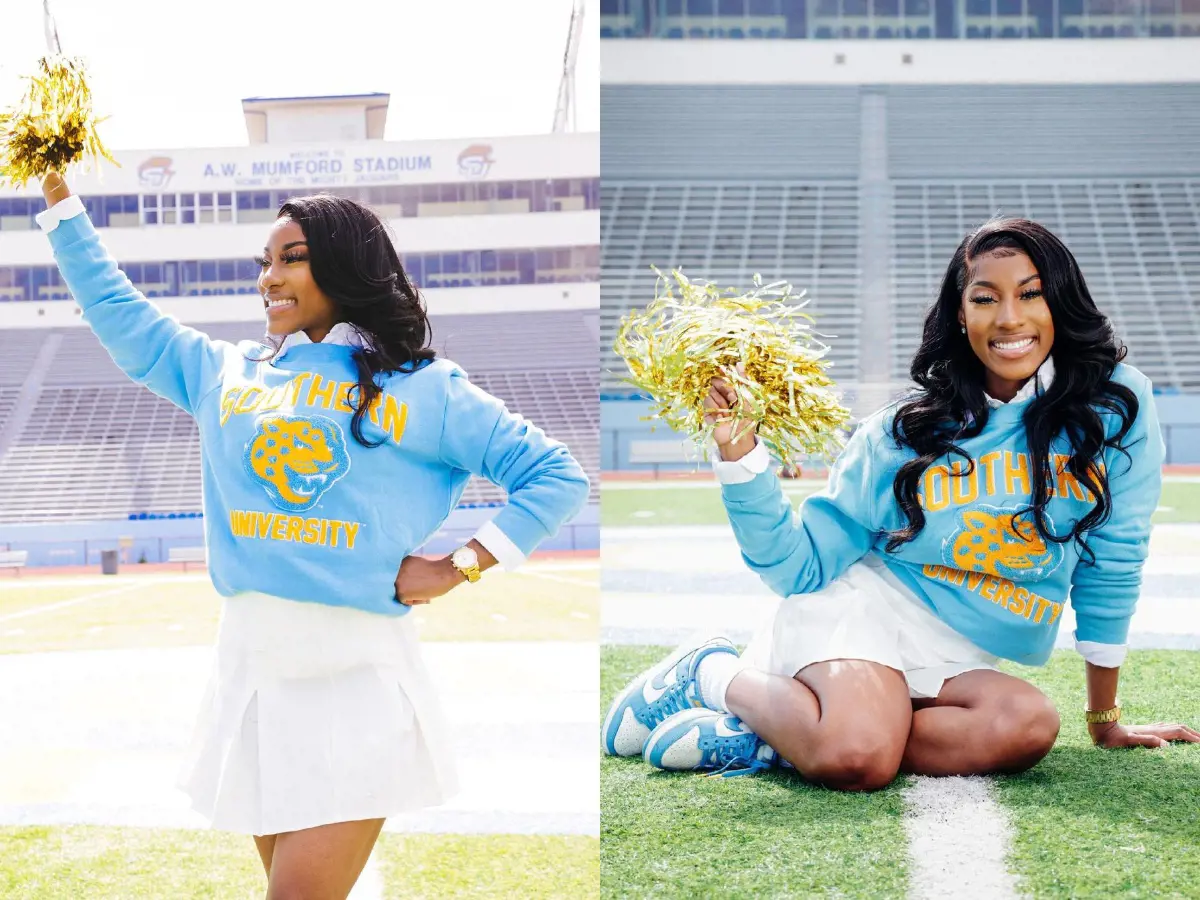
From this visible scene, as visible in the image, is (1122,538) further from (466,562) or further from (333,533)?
(333,533)

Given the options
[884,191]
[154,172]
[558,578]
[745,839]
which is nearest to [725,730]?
[745,839]

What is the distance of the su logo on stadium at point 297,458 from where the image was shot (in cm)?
129

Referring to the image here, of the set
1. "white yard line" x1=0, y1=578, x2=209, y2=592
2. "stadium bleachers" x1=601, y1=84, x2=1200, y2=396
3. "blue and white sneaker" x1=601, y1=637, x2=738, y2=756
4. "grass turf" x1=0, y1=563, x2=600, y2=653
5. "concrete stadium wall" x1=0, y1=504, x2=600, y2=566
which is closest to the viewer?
"blue and white sneaker" x1=601, y1=637, x2=738, y2=756

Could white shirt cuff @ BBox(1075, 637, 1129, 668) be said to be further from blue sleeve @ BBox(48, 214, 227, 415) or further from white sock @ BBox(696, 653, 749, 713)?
blue sleeve @ BBox(48, 214, 227, 415)

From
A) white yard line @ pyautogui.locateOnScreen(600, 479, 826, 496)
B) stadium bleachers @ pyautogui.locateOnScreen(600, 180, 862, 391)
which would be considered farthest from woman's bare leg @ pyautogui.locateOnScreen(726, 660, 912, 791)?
stadium bleachers @ pyautogui.locateOnScreen(600, 180, 862, 391)

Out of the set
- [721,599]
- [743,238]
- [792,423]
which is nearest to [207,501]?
[792,423]

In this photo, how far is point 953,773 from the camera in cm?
184

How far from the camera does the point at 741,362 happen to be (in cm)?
163

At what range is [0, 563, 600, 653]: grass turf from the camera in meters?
5.01

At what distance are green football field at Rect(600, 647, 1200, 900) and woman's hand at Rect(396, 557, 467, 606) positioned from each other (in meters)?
0.49

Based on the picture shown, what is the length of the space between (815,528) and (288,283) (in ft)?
2.95

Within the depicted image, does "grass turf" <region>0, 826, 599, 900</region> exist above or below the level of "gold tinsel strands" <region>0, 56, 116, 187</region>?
below

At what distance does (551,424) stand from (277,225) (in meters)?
13.3

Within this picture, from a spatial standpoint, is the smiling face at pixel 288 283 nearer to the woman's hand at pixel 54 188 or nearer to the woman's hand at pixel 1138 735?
the woman's hand at pixel 54 188
